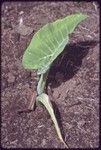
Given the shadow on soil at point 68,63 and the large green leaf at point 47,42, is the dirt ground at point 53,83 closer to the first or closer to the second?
the shadow on soil at point 68,63

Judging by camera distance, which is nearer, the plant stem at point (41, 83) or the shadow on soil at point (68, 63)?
the plant stem at point (41, 83)

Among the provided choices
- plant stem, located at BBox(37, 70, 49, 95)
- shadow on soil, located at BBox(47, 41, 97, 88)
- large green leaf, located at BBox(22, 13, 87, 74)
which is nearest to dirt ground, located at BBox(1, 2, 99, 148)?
shadow on soil, located at BBox(47, 41, 97, 88)

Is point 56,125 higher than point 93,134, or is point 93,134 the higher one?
point 56,125

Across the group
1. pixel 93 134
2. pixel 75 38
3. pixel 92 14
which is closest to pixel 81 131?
pixel 93 134

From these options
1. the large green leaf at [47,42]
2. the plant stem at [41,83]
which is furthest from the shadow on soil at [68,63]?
the large green leaf at [47,42]

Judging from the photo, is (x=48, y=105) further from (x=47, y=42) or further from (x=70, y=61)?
(x=70, y=61)

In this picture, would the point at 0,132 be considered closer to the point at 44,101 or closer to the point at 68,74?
the point at 44,101
